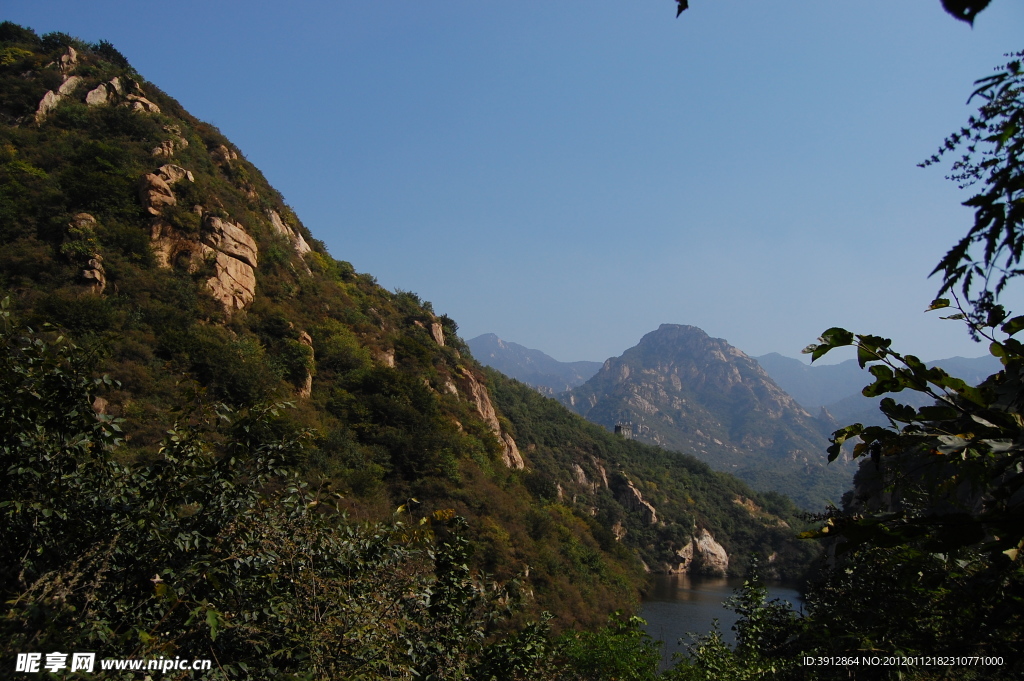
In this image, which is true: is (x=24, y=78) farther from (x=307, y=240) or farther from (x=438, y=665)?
(x=438, y=665)

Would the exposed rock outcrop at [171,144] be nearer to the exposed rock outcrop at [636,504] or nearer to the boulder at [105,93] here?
the boulder at [105,93]

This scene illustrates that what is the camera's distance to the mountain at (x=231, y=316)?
17.8 meters

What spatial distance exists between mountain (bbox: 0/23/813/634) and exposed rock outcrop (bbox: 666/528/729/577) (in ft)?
71.3

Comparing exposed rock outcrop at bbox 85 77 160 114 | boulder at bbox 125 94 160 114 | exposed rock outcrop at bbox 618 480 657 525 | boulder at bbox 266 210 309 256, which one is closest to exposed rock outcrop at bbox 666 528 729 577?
exposed rock outcrop at bbox 618 480 657 525

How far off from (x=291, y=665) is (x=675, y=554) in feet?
199

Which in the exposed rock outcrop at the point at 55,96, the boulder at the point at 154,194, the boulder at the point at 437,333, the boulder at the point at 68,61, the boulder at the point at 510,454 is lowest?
the boulder at the point at 510,454

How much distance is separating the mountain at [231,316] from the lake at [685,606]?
2.68 metres

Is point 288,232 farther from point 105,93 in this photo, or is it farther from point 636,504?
point 636,504

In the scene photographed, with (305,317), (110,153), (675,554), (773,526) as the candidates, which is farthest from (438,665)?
(773,526)

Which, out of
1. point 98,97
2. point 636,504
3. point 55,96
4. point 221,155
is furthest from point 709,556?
point 55,96

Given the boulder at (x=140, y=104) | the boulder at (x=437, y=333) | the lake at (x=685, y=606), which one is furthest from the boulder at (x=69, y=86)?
the lake at (x=685, y=606)

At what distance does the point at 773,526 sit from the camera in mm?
68812

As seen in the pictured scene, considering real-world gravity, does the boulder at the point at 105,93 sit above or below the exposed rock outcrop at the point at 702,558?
above

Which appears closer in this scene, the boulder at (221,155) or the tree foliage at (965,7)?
the tree foliage at (965,7)
